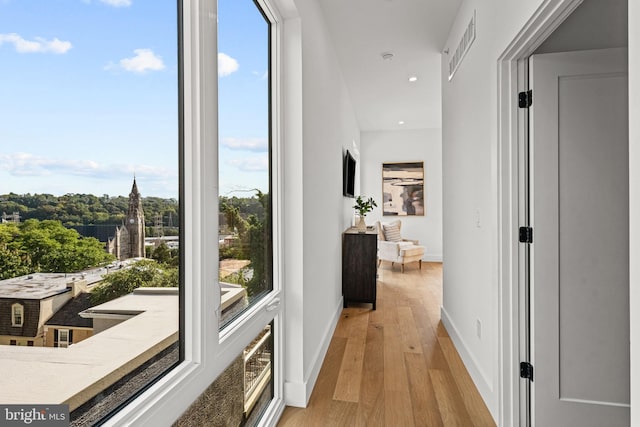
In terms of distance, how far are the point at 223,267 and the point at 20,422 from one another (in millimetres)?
751

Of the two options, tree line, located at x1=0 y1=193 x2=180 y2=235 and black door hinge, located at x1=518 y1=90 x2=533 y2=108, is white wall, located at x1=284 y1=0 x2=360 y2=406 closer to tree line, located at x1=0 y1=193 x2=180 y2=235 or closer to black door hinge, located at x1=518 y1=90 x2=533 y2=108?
tree line, located at x1=0 y1=193 x2=180 y2=235

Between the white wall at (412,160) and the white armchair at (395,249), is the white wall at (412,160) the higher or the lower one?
the higher one

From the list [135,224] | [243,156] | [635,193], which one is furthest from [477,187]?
[135,224]

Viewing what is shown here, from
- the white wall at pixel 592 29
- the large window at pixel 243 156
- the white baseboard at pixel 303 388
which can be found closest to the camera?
the large window at pixel 243 156

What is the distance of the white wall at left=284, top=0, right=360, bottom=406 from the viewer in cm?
192

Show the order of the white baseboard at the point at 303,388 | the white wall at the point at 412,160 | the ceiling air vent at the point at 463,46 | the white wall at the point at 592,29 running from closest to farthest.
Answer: the white wall at the point at 592,29 < the white baseboard at the point at 303,388 < the ceiling air vent at the point at 463,46 < the white wall at the point at 412,160

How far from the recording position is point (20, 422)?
1.91ft

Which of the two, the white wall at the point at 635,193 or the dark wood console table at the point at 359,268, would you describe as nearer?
the white wall at the point at 635,193

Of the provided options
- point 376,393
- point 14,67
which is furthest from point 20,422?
point 376,393

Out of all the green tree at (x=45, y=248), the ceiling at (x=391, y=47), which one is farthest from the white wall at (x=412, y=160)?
the green tree at (x=45, y=248)

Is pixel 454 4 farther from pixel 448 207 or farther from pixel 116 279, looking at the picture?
pixel 116 279

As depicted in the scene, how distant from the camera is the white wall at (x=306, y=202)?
1.92 metres

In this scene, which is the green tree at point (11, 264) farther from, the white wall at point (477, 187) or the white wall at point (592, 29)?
the white wall at point (592, 29)

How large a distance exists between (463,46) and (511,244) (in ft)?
5.31
